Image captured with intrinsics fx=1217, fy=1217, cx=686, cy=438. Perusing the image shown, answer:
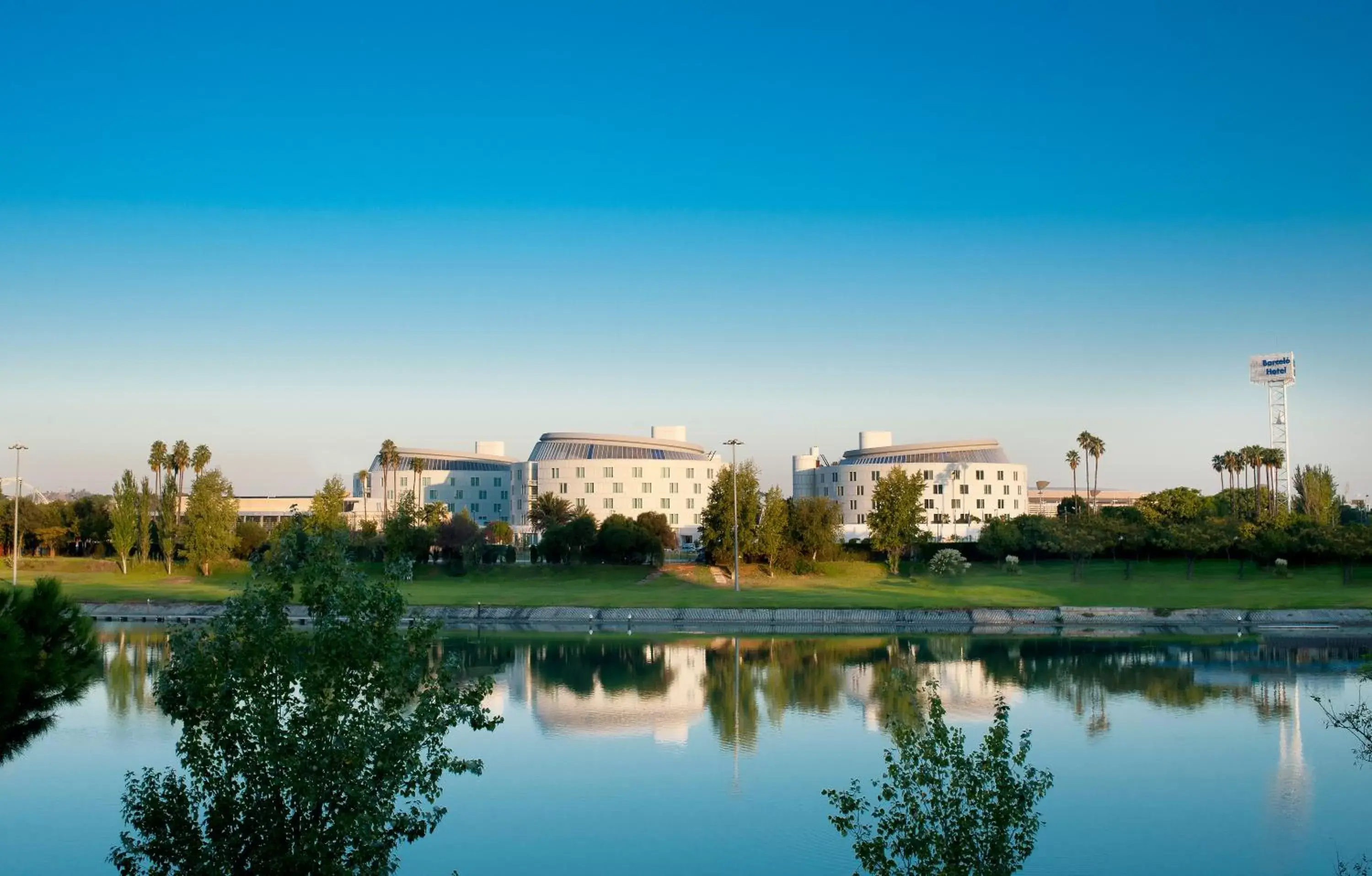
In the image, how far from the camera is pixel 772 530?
89.9 metres

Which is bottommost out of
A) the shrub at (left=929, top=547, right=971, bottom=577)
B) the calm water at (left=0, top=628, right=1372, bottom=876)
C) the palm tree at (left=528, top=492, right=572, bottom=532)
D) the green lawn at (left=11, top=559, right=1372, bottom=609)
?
the calm water at (left=0, top=628, right=1372, bottom=876)

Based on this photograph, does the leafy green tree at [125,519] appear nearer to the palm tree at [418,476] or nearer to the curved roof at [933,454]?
the palm tree at [418,476]

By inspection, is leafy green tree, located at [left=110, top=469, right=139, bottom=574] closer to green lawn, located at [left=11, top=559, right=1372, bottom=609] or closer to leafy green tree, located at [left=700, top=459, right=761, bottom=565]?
green lawn, located at [left=11, top=559, right=1372, bottom=609]

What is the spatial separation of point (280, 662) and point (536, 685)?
31492 mm

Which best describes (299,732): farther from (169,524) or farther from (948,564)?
(169,524)

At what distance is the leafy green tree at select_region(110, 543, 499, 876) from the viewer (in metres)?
13.9

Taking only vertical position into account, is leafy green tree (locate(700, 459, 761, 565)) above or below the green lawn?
above

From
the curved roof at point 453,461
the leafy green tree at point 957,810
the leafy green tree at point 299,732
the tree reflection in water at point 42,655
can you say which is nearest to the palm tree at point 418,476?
the curved roof at point 453,461

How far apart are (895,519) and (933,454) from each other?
2498 inches

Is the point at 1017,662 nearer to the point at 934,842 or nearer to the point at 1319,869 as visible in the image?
the point at 1319,869

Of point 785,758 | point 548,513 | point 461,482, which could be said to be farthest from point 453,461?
point 785,758

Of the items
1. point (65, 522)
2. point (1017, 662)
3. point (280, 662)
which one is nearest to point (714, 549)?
point (1017, 662)

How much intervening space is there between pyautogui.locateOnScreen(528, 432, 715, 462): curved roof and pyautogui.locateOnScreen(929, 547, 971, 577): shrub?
196 ft

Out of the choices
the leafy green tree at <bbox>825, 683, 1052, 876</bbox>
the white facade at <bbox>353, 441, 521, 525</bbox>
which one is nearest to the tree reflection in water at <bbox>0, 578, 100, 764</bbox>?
the leafy green tree at <bbox>825, 683, 1052, 876</bbox>
